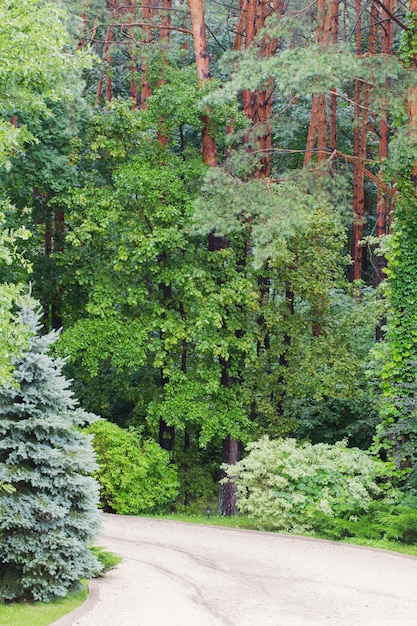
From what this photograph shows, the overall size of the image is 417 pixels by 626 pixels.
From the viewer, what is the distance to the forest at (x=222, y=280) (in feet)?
51.7

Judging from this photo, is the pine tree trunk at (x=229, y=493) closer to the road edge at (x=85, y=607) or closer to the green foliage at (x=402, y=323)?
the green foliage at (x=402, y=323)

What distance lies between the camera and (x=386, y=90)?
15812 mm

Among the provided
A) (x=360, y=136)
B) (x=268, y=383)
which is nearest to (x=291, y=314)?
(x=268, y=383)

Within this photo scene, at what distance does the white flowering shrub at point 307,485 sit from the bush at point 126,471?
222 centimetres

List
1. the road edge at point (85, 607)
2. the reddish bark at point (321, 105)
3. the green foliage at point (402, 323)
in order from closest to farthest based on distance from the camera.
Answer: the road edge at point (85, 607) < the green foliage at point (402, 323) < the reddish bark at point (321, 105)

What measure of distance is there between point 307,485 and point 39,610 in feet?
→ 22.4

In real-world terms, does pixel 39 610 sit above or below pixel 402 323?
below

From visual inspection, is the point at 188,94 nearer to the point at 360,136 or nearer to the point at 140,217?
the point at 140,217

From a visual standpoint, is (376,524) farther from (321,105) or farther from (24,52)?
(321,105)

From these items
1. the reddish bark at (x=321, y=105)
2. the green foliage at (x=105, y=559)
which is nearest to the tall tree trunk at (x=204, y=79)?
the reddish bark at (x=321, y=105)

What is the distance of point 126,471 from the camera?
17.3 metres

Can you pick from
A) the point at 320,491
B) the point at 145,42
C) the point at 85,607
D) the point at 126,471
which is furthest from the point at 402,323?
the point at 145,42

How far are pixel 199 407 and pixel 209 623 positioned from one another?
8.77m

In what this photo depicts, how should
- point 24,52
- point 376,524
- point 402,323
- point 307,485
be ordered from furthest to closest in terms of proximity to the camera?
point 402,323 → point 307,485 → point 376,524 → point 24,52
